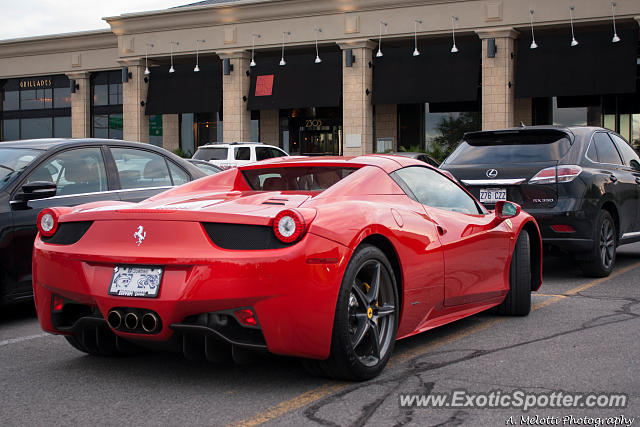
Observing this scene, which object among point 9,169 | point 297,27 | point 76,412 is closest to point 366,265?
point 76,412

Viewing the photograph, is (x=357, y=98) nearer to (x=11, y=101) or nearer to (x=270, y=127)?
(x=270, y=127)

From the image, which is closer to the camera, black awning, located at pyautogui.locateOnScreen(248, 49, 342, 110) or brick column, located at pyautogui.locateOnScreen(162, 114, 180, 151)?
black awning, located at pyautogui.locateOnScreen(248, 49, 342, 110)

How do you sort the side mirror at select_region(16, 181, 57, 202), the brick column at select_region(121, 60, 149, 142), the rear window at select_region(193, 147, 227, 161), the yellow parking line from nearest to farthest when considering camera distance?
the yellow parking line, the side mirror at select_region(16, 181, 57, 202), the rear window at select_region(193, 147, 227, 161), the brick column at select_region(121, 60, 149, 142)

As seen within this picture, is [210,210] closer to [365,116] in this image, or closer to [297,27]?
[365,116]

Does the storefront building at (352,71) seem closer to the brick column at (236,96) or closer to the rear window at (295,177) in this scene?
the brick column at (236,96)

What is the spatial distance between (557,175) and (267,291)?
5311 mm

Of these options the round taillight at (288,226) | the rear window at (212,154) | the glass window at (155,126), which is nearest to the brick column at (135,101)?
the glass window at (155,126)

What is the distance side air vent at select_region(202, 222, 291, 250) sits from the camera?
3939 millimetres

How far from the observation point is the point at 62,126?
3962 cm

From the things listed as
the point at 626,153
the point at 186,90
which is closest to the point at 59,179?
the point at 626,153

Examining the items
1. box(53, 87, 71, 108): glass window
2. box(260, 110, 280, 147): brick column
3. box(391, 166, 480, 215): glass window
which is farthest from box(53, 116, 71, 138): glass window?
box(391, 166, 480, 215): glass window

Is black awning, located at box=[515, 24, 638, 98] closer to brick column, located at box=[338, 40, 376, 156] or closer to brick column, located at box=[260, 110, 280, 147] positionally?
brick column, located at box=[338, 40, 376, 156]

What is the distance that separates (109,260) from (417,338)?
2.33m

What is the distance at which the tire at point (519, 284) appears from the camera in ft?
20.4
